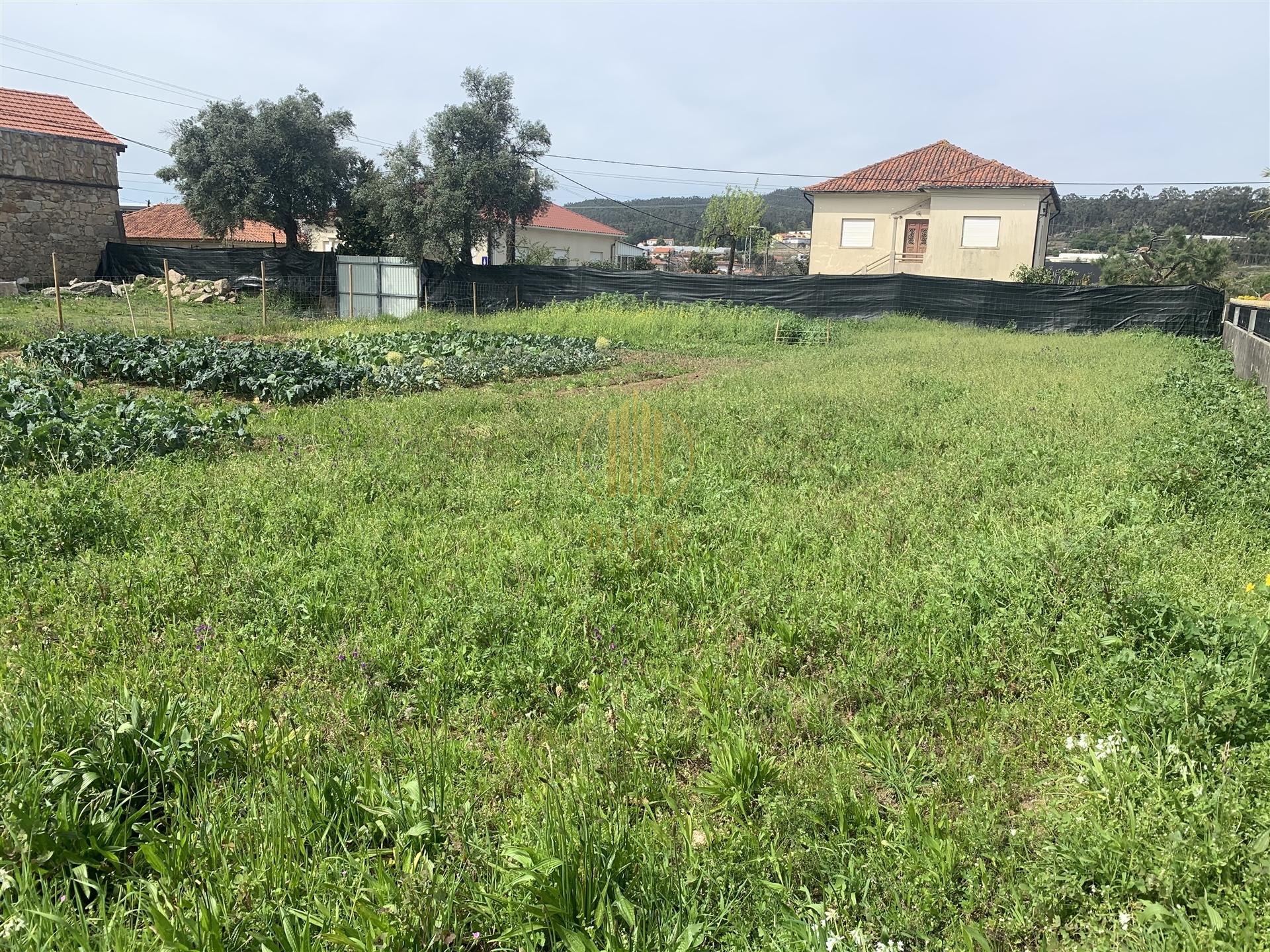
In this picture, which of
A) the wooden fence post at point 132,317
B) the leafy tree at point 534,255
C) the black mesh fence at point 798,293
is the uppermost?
the leafy tree at point 534,255

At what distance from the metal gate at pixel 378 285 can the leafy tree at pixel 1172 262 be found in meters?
27.0

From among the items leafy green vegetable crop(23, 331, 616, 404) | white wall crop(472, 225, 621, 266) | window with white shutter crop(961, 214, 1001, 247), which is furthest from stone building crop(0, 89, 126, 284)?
window with white shutter crop(961, 214, 1001, 247)

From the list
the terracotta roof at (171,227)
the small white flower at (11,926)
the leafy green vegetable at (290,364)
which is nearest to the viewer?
the small white flower at (11,926)

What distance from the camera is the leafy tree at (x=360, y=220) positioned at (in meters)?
25.6

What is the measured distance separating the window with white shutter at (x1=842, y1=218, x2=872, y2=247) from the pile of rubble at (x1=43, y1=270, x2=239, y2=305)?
931 inches

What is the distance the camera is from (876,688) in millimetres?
3430

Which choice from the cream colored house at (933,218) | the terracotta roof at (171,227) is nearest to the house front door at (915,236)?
the cream colored house at (933,218)

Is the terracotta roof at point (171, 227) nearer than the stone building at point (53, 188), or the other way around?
the stone building at point (53, 188)

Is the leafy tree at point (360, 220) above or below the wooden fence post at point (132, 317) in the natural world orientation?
above

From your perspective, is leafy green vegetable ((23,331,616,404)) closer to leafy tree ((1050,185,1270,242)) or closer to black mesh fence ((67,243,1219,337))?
black mesh fence ((67,243,1219,337))

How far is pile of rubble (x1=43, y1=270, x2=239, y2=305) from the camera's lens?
2375 centimetres

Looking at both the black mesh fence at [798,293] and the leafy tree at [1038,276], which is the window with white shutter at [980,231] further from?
the black mesh fence at [798,293]

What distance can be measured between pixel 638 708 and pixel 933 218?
32990 mm

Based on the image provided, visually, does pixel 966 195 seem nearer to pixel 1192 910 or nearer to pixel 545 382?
pixel 545 382
